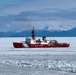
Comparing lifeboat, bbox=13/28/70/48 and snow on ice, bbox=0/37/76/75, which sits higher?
snow on ice, bbox=0/37/76/75

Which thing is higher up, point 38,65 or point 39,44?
point 38,65

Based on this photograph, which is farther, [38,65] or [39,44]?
[39,44]

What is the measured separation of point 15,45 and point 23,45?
3.83 feet

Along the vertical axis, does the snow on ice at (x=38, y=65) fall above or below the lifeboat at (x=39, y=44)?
above

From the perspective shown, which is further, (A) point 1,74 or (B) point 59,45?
(B) point 59,45

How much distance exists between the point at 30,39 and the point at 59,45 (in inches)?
179

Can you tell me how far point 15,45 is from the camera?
44375mm

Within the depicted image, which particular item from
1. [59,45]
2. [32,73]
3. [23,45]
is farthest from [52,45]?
[32,73]

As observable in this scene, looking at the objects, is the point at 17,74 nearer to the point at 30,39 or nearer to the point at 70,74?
the point at 70,74

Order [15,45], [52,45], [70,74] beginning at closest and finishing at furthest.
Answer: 1. [70,74]
2. [15,45]
3. [52,45]

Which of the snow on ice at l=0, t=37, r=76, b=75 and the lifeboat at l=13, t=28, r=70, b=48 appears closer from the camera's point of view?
the snow on ice at l=0, t=37, r=76, b=75

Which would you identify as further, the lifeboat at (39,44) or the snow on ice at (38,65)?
the lifeboat at (39,44)

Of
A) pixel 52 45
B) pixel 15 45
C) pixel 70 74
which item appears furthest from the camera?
pixel 52 45

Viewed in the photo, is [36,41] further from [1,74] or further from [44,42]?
[1,74]
